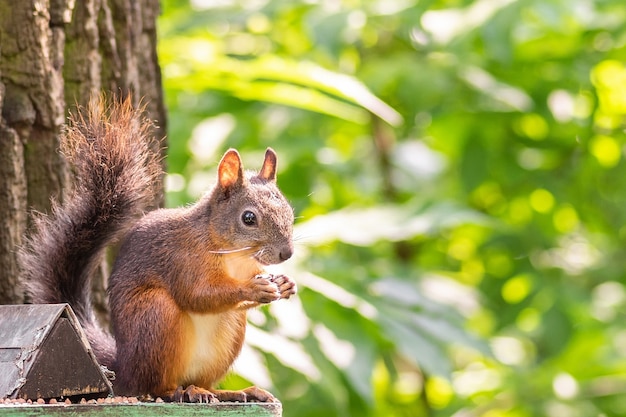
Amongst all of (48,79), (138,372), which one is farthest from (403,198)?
(138,372)

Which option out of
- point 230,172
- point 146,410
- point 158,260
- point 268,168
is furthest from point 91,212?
point 146,410

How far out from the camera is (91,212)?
7.54ft

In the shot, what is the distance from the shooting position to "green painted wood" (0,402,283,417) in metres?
1.77

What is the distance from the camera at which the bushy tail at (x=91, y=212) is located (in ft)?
7.45

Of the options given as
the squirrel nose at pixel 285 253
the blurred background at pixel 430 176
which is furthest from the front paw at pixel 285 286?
the blurred background at pixel 430 176

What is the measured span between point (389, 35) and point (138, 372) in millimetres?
2956

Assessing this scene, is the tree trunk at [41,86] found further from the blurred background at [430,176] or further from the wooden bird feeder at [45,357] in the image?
the wooden bird feeder at [45,357]

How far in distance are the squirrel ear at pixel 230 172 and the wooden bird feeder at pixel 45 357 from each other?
50 cm

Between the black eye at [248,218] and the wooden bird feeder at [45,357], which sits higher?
the black eye at [248,218]

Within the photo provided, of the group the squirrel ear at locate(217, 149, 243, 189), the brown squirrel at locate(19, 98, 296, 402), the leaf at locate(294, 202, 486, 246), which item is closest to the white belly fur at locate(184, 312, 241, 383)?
the brown squirrel at locate(19, 98, 296, 402)

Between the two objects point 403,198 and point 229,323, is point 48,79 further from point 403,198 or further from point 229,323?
point 403,198

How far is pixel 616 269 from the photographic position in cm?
487

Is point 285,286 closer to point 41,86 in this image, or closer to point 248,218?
point 248,218

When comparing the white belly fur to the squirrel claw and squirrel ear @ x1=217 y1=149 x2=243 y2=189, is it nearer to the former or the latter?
the squirrel claw
